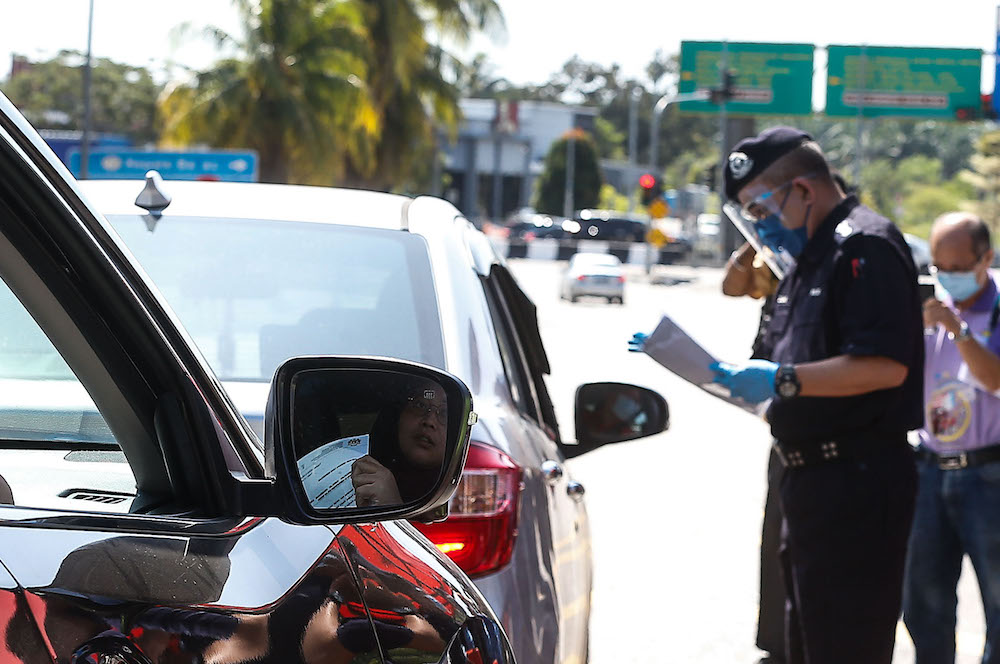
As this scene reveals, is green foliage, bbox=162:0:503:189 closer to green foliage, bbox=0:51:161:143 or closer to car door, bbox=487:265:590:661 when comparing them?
green foliage, bbox=0:51:161:143

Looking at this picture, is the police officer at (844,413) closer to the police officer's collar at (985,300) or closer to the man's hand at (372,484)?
the police officer's collar at (985,300)

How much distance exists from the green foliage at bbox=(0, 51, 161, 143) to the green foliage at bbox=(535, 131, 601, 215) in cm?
2956

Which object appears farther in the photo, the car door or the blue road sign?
the blue road sign

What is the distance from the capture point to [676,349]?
4.05 metres

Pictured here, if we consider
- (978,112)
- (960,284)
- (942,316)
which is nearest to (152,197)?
(942,316)

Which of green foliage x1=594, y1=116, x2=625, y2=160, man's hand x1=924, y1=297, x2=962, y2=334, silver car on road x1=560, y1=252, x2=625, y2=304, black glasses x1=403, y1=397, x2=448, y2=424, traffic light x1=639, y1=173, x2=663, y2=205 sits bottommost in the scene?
silver car on road x1=560, y1=252, x2=625, y2=304

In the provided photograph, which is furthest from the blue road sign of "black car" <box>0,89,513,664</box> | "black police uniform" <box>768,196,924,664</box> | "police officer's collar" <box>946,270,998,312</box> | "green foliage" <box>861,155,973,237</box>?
"green foliage" <box>861,155,973,237</box>

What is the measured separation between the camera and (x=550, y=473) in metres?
3.21

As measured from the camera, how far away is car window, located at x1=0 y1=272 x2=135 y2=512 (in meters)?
1.51

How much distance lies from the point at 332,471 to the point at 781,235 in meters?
2.82

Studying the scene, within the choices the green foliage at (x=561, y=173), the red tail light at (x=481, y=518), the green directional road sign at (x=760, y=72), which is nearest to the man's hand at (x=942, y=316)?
the red tail light at (x=481, y=518)

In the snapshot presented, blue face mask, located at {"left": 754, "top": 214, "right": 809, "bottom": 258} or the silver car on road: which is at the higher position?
blue face mask, located at {"left": 754, "top": 214, "right": 809, "bottom": 258}

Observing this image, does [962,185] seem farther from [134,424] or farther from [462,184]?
[134,424]

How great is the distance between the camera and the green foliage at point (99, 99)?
204ft
